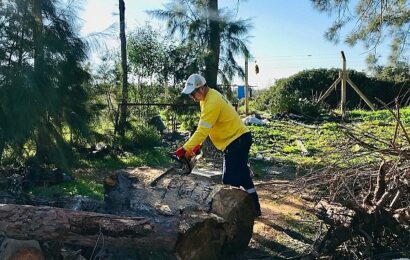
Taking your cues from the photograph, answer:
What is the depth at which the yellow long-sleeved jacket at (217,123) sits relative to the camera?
15.9 feet

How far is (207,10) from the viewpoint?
34.8ft

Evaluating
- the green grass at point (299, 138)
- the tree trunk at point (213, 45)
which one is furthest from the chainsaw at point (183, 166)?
the tree trunk at point (213, 45)

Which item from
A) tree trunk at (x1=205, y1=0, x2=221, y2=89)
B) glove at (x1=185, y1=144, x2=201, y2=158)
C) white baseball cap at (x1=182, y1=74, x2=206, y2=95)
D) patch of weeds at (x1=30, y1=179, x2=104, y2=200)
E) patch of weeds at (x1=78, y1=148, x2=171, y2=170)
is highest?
tree trunk at (x1=205, y1=0, x2=221, y2=89)

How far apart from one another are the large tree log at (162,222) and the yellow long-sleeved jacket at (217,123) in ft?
1.74

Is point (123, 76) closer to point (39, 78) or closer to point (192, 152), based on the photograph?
point (39, 78)

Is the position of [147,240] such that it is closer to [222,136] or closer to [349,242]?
[349,242]

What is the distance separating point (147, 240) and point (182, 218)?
34 centimetres

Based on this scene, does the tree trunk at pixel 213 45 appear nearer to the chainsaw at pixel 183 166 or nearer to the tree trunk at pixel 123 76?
the tree trunk at pixel 123 76

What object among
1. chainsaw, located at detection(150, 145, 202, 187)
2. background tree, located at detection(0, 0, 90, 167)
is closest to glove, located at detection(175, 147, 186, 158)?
chainsaw, located at detection(150, 145, 202, 187)

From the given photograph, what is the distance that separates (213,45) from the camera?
35.1ft

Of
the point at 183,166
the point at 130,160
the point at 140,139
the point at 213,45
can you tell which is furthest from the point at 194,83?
the point at 140,139

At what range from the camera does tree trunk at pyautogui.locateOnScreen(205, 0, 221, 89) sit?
10562 mm

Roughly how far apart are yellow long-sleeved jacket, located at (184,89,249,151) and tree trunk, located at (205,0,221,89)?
17.8 ft

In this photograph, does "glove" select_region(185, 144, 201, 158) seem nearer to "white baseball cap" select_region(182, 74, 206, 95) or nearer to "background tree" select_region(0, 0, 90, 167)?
"white baseball cap" select_region(182, 74, 206, 95)
